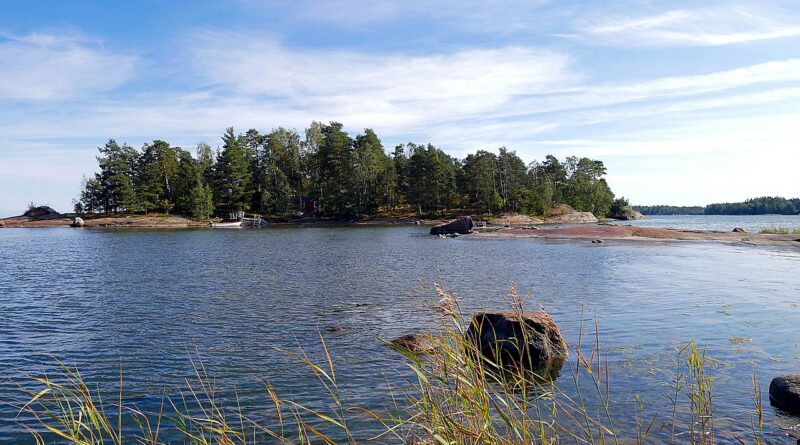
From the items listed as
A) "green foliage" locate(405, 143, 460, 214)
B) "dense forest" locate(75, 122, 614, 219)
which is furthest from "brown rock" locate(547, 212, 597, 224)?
"green foliage" locate(405, 143, 460, 214)

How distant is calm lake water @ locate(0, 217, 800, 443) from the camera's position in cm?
1242

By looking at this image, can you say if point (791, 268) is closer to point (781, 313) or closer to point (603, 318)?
point (781, 313)

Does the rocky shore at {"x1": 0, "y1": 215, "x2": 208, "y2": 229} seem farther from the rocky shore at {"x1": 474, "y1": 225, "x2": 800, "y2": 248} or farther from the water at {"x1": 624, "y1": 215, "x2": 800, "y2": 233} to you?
the water at {"x1": 624, "y1": 215, "x2": 800, "y2": 233}

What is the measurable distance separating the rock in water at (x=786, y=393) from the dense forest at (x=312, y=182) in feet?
352

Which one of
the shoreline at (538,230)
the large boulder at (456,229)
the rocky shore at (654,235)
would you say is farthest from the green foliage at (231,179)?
the rocky shore at (654,235)

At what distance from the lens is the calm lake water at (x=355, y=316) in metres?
12.4

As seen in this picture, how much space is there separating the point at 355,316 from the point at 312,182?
4792 inches

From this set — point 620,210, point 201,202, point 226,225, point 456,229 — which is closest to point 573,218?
point 620,210

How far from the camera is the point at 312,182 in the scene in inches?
5477

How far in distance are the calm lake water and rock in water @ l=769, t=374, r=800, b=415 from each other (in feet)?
1.18

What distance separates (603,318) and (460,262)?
20872 mm

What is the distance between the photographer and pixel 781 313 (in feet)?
63.4

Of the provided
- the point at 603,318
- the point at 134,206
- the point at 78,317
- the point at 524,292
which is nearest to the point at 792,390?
the point at 603,318

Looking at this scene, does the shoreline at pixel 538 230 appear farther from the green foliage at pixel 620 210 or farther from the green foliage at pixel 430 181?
the green foliage at pixel 620 210
